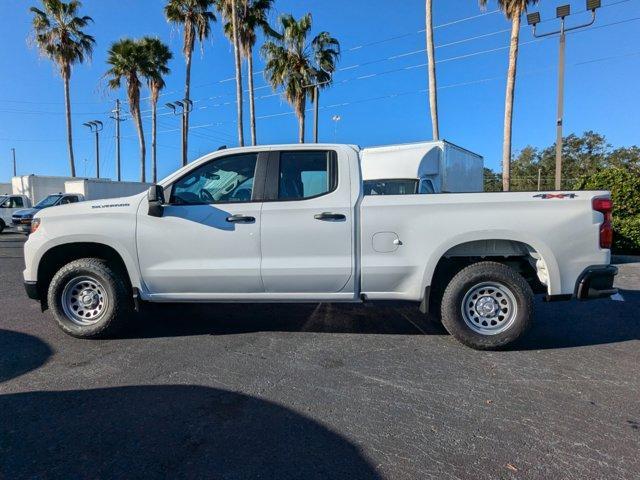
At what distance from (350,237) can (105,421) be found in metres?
2.57

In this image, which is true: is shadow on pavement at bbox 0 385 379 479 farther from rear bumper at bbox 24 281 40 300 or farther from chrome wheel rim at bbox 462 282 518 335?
chrome wheel rim at bbox 462 282 518 335

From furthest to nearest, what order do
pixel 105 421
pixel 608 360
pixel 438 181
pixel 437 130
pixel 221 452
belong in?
pixel 437 130
pixel 438 181
pixel 608 360
pixel 105 421
pixel 221 452

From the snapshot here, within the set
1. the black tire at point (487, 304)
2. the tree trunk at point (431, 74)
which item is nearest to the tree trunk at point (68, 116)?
the tree trunk at point (431, 74)

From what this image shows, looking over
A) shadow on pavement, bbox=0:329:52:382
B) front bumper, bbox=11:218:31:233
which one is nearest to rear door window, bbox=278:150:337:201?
shadow on pavement, bbox=0:329:52:382

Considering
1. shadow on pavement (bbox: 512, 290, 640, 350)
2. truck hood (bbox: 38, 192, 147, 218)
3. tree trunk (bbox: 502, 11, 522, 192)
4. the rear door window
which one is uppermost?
tree trunk (bbox: 502, 11, 522, 192)

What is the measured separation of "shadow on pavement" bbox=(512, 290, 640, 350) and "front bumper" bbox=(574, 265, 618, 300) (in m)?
0.71

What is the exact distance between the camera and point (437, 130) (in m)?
17.8

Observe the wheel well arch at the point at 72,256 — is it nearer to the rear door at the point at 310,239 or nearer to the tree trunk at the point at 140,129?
the rear door at the point at 310,239

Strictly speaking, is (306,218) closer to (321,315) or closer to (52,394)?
(321,315)

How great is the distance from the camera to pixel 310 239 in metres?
4.31

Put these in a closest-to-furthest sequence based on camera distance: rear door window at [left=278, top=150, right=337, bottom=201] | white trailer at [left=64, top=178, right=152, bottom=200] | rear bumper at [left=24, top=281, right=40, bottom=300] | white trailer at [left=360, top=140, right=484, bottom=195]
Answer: rear door window at [left=278, top=150, right=337, bottom=201], rear bumper at [left=24, top=281, right=40, bottom=300], white trailer at [left=360, top=140, right=484, bottom=195], white trailer at [left=64, top=178, right=152, bottom=200]

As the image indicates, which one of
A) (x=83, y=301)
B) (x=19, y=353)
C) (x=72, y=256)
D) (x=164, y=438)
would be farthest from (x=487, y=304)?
(x=19, y=353)

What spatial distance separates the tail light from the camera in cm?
405

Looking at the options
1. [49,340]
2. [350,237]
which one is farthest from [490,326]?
[49,340]
